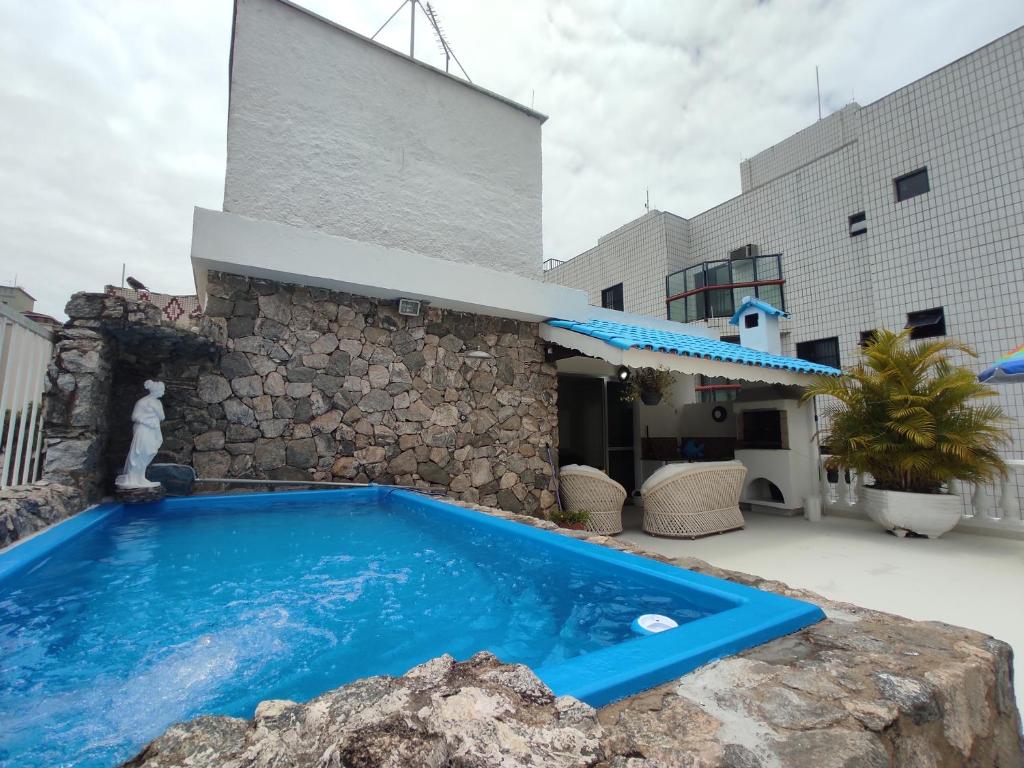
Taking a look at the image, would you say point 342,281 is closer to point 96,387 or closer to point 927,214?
point 96,387

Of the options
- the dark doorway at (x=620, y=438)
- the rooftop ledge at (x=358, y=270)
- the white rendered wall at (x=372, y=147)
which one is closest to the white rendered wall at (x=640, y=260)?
the dark doorway at (x=620, y=438)

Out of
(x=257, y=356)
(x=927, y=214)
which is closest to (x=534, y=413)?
(x=257, y=356)

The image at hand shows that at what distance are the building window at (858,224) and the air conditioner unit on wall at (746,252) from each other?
273 centimetres

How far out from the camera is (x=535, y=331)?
8.24 metres

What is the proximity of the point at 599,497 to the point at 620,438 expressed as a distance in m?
3.90

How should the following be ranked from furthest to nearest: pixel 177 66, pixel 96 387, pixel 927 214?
1. pixel 927 214
2. pixel 177 66
3. pixel 96 387

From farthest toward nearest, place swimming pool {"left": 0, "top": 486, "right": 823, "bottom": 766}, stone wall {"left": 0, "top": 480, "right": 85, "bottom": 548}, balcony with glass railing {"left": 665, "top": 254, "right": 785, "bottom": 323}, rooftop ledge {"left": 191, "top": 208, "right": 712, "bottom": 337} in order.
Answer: balcony with glass railing {"left": 665, "top": 254, "right": 785, "bottom": 323}
rooftop ledge {"left": 191, "top": 208, "right": 712, "bottom": 337}
stone wall {"left": 0, "top": 480, "right": 85, "bottom": 548}
swimming pool {"left": 0, "top": 486, "right": 823, "bottom": 766}

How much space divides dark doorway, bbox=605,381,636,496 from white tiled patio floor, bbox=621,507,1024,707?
2.94 metres

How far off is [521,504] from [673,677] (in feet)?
20.5

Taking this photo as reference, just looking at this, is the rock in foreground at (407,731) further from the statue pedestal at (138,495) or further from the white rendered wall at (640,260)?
the white rendered wall at (640,260)

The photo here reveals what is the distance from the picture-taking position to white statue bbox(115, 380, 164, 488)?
5.18m

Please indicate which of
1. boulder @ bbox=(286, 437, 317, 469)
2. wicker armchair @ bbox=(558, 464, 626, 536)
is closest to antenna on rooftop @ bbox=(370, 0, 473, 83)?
boulder @ bbox=(286, 437, 317, 469)

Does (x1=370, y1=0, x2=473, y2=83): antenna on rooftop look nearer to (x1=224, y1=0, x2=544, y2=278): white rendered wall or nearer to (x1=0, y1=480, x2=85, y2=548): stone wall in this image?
(x1=224, y1=0, x2=544, y2=278): white rendered wall

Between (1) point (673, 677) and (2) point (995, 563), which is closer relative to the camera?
(1) point (673, 677)
